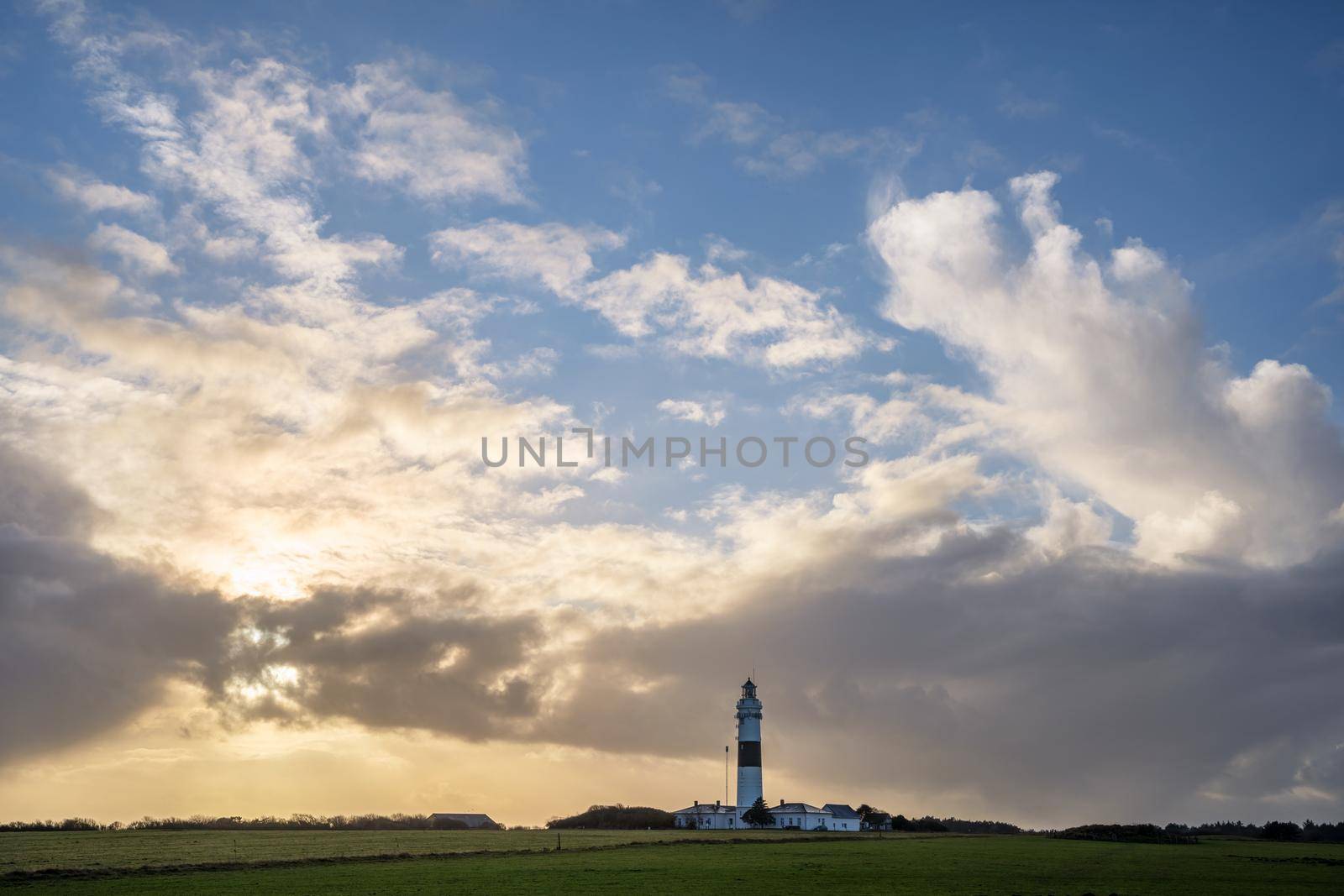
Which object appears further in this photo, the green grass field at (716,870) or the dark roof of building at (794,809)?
the dark roof of building at (794,809)

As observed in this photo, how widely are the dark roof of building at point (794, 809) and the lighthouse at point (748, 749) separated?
3.89 meters

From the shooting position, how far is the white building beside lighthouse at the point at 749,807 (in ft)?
559

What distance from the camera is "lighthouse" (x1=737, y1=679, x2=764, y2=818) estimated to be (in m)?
172

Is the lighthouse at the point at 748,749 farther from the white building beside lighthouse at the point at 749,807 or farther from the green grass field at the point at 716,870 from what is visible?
the green grass field at the point at 716,870

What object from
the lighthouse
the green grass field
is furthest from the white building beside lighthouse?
the green grass field

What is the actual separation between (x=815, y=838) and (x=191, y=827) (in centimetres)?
9424

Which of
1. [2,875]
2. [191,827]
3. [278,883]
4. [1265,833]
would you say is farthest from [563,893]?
[1265,833]

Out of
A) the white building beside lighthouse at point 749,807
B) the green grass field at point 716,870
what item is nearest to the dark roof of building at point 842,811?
the white building beside lighthouse at point 749,807

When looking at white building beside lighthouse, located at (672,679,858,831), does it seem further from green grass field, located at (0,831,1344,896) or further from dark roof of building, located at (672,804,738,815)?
green grass field, located at (0,831,1344,896)

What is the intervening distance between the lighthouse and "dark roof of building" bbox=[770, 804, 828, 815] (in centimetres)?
389

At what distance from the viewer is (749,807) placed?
170 meters

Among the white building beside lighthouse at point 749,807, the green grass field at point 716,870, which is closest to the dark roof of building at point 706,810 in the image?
the white building beside lighthouse at point 749,807

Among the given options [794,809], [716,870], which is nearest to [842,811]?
[794,809]

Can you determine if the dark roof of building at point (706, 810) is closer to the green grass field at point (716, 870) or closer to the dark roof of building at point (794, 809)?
the dark roof of building at point (794, 809)
